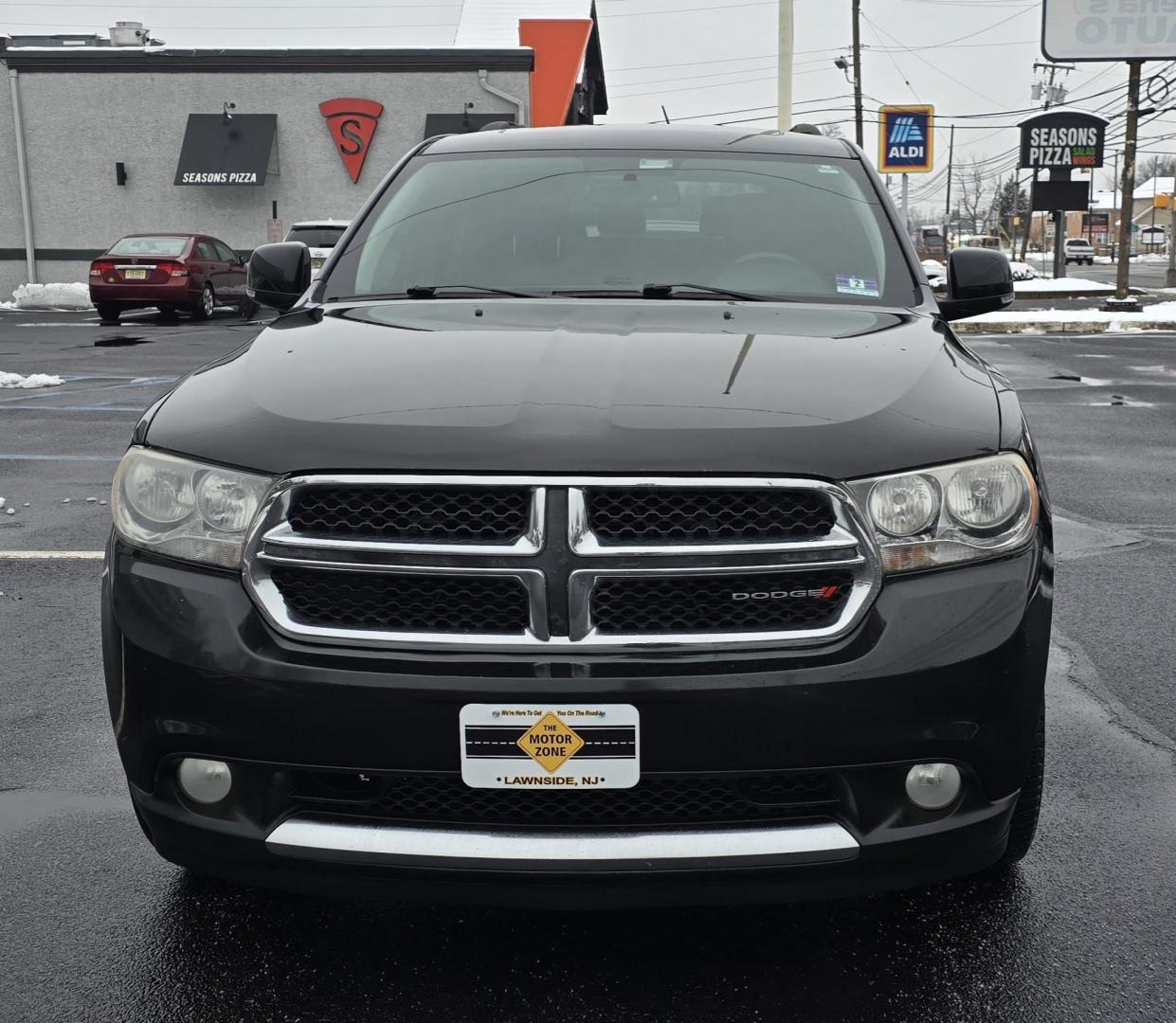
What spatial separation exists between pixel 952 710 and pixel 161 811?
4.58ft

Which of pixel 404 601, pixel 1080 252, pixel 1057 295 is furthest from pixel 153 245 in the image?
pixel 1080 252

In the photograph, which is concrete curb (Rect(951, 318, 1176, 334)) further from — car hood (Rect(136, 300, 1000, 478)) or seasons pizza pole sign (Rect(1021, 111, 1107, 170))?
car hood (Rect(136, 300, 1000, 478))

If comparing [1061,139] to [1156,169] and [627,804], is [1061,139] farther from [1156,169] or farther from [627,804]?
[1156,169]

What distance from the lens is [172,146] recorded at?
31453mm

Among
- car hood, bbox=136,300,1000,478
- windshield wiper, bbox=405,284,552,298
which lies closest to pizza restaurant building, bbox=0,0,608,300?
windshield wiper, bbox=405,284,552,298

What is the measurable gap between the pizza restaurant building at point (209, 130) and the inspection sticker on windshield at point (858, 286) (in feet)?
93.7

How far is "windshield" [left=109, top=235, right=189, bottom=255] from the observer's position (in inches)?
904

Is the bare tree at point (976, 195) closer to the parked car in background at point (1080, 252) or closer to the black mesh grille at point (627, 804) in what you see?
the parked car in background at point (1080, 252)

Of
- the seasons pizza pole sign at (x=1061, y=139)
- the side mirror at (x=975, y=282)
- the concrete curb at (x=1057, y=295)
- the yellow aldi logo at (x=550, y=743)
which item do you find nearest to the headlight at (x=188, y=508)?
the yellow aldi logo at (x=550, y=743)

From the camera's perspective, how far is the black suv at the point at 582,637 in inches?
85.0

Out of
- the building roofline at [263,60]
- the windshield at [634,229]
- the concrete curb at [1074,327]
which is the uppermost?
the building roofline at [263,60]

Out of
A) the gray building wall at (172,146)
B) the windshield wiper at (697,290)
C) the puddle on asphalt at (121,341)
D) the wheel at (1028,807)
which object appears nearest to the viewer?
the wheel at (1028,807)

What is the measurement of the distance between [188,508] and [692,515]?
0.90m

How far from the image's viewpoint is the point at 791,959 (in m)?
2.54
